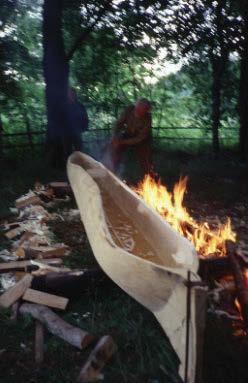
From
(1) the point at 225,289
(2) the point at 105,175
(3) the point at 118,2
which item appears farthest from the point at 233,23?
(1) the point at 225,289

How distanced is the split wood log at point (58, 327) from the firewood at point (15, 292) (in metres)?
0.16

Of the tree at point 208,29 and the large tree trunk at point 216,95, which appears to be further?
the large tree trunk at point 216,95

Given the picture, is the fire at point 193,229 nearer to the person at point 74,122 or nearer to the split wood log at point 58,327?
the split wood log at point 58,327

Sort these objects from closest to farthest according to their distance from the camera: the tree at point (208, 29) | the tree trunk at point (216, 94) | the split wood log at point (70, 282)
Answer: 1. the split wood log at point (70, 282)
2. the tree at point (208, 29)
3. the tree trunk at point (216, 94)

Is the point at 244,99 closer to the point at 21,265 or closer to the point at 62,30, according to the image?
the point at 62,30

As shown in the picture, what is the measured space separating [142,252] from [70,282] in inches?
40.4

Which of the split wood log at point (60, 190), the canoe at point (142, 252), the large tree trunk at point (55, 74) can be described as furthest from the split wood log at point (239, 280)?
the large tree trunk at point (55, 74)

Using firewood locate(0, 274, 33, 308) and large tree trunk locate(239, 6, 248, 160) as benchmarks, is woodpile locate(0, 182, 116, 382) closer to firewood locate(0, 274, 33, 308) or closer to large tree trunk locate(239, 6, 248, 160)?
firewood locate(0, 274, 33, 308)

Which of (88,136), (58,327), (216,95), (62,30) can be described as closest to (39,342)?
(58,327)

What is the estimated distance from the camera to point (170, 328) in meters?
3.45

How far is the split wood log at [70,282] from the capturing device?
462cm

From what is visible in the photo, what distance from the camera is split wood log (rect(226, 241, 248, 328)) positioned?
387cm

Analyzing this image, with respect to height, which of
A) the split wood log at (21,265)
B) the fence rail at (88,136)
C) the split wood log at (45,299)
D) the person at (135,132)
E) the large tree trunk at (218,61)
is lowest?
the split wood log at (45,299)

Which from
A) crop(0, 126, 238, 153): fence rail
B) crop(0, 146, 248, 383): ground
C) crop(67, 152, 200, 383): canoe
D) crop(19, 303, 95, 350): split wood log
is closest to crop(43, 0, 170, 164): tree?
crop(0, 126, 238, 153): fence rail
